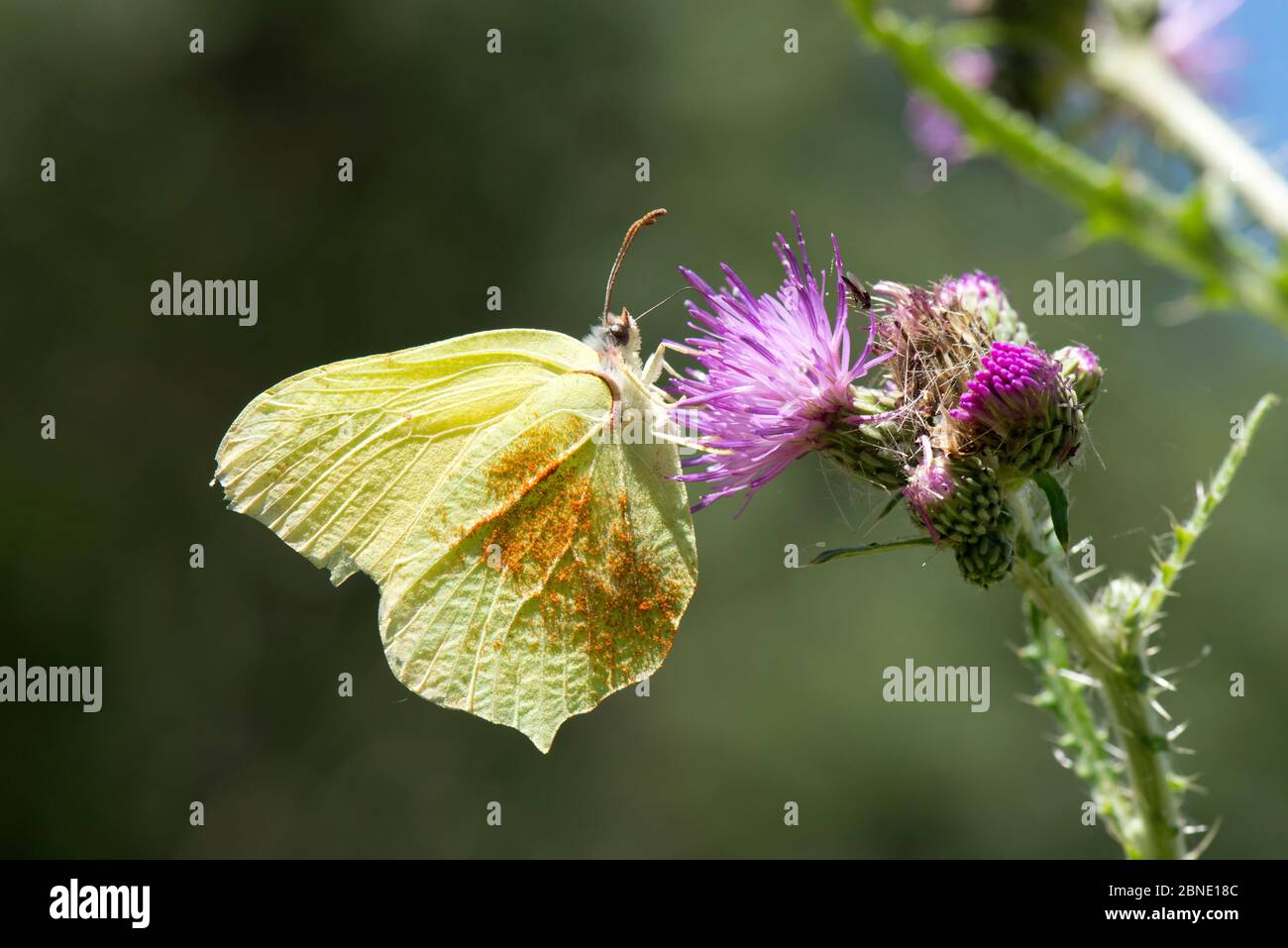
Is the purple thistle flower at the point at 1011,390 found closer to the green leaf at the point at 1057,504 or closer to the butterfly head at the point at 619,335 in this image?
the green leaf at the point at 1057,504

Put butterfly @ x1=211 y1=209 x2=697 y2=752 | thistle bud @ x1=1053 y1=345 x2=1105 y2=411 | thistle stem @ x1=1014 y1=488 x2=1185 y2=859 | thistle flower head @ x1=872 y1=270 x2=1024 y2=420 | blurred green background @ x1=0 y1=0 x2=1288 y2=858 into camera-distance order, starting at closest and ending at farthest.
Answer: thistle stem @ x1=1014 y1=488 x2=1185 y2=859
thistle flower head @ x1=872 y1=270 x2=1024 y2=420
thistle bud @ x1=1053 y1=345 x2=1105 y2=411
butterfly @ x1=211 y1=209 x2=697 y2=752
blurred green background @ x1=0 y1=0 x2=1288 y2=858

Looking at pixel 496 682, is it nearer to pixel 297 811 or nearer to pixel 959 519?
pixel 959 519

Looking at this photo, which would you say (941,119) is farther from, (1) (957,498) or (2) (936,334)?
(1) (957,498)

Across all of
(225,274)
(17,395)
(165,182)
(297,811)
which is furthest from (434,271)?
(297,811)

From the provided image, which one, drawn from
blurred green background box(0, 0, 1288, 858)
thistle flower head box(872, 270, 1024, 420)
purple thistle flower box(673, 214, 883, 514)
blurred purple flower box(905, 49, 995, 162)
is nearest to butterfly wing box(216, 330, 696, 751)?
purple thistle flower box(673, 214, 883, 514)

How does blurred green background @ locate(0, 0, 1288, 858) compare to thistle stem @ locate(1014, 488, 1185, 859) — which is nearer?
thistle stem @ locate(1014, 488, 1185, 859)

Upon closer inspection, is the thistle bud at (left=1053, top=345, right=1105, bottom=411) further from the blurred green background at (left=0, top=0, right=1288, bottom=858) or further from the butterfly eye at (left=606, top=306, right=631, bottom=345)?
the blurred green background at (left=0, top=0, right=1288, bottom=858)

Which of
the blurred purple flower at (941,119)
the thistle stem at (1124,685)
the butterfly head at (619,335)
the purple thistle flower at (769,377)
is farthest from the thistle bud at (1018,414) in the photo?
the butterfly head at (619,335)
